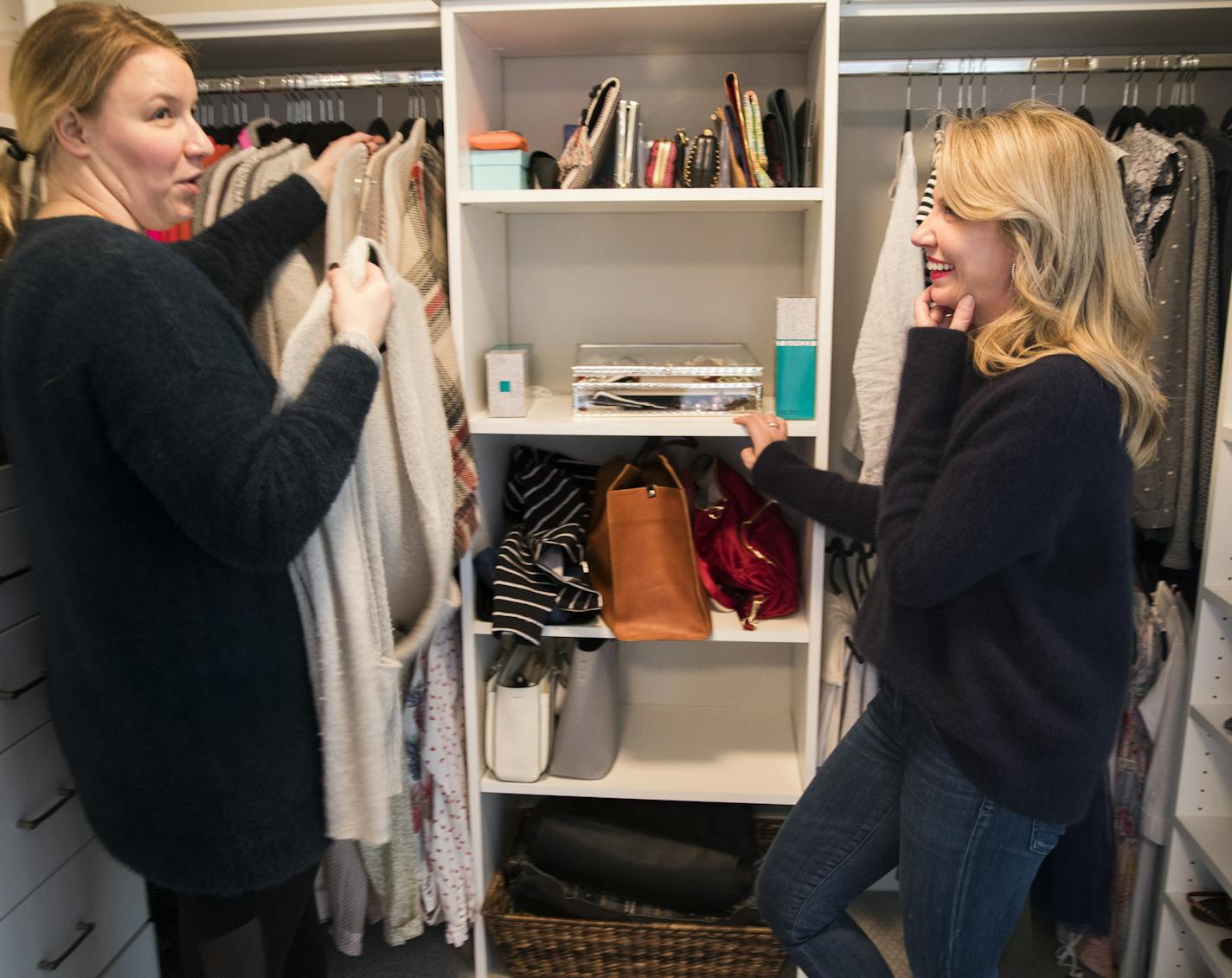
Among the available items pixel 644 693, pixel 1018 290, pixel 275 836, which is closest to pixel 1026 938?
pixel 644 693

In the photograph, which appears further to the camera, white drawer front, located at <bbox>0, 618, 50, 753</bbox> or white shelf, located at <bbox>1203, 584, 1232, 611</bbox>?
white shelf, located at <bbox>1203, 584, 1232, 611</bbox>

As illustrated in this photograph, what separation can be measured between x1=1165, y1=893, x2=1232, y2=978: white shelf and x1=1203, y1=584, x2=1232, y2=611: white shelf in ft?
1.81

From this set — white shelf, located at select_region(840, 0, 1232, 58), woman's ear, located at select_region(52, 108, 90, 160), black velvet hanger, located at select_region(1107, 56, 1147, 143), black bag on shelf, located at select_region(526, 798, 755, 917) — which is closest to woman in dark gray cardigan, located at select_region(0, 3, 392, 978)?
woman's ear, located at select_region(52, 108, 90, 160)

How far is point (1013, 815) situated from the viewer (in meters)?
1.26

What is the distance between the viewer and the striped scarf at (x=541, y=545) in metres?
1.78

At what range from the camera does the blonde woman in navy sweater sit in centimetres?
116

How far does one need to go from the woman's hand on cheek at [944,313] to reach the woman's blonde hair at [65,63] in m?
1.00

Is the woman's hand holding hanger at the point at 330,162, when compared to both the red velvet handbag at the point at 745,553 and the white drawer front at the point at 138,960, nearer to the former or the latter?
the red velvet handbag at the point at 745,553

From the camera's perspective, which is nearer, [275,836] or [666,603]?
[275,836]

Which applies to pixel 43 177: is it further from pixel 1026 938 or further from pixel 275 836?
pixel 1026 938

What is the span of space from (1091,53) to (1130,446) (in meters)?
1.08

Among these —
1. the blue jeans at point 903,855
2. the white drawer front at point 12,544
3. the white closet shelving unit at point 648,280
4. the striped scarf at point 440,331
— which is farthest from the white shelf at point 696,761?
the white drawer front at point 12,544

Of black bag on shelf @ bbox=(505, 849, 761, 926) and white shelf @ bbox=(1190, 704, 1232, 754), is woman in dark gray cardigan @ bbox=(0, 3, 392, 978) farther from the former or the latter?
white shelf @ bbox=(1190, 704, 1232, 754)

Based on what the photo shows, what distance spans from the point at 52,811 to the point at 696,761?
3.73ft
